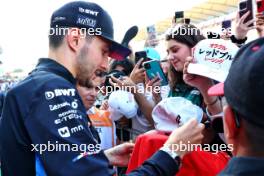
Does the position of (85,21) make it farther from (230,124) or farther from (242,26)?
(242,26)

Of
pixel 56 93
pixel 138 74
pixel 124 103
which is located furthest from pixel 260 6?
pixel 56 93

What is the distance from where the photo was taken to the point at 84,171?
4.43ft

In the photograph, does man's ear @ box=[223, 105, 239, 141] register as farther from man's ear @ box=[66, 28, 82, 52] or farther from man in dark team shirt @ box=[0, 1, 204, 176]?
man's ear @ box=[66, 28, 82, 52]

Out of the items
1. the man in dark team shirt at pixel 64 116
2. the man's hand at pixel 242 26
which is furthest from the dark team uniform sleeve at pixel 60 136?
the man's hand at pixel 242 26

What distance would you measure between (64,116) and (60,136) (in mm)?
78

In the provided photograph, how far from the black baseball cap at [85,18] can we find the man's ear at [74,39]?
1.3 inches

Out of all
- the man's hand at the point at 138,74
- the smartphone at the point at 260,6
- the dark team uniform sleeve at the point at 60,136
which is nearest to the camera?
the dark team uniform sleeve at the point at 60,136

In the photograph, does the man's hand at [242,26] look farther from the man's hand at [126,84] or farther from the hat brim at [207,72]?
the hat brim at [207,72]

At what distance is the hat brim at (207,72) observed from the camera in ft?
5.96

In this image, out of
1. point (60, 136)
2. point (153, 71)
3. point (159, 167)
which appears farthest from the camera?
point (153, 71)

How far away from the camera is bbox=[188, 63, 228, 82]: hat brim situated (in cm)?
182

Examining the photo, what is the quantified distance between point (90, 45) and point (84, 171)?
1.89 feet

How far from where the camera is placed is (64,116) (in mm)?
1384

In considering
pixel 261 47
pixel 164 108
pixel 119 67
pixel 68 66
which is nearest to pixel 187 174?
pixel 164 108
